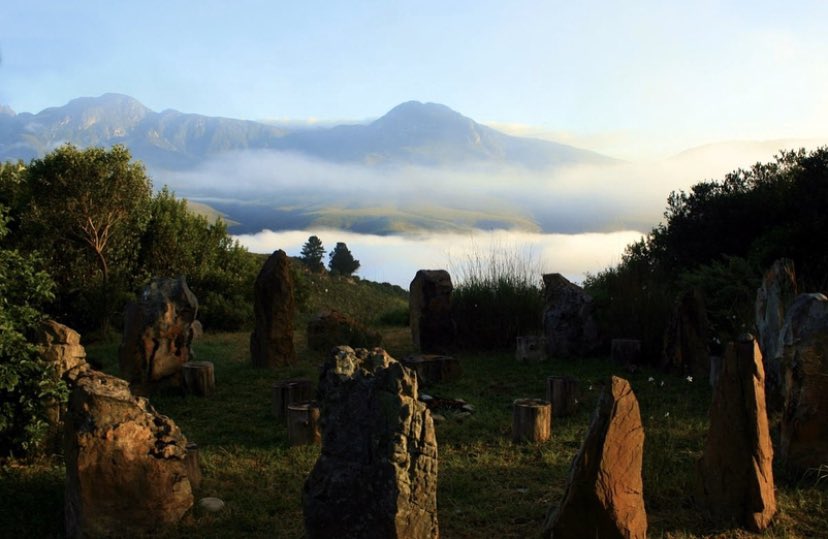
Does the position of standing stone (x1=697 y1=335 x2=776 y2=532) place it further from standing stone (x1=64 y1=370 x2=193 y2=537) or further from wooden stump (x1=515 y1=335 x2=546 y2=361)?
wooden stump (x1=515 y1=335 x2=546 y2=361)

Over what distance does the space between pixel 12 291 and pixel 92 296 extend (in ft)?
29.8

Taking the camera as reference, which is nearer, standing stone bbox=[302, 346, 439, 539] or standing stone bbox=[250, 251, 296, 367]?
standing stone bbox=[302, 346, 439, 539]

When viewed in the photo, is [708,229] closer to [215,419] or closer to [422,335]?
[422,335]

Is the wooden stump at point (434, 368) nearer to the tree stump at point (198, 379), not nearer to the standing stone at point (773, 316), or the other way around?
the tree stump at point (198, 379)

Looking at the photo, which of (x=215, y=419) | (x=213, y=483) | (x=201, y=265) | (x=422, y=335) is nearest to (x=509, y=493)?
(x=213, y=483)

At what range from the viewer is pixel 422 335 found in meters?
13.1

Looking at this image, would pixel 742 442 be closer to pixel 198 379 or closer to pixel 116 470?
pixel 116 470

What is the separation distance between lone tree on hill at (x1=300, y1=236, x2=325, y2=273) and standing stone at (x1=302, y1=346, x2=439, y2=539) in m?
21.9

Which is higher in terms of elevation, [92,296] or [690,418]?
[92,296]

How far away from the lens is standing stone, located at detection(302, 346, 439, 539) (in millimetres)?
4430

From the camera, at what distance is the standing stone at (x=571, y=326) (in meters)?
12.1

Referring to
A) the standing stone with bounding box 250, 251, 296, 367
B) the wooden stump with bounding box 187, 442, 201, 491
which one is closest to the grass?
the wooden stump with bounding box 187, 442, 201, 491

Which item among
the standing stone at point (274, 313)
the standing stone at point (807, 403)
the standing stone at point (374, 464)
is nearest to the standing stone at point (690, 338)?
the standing stone at point (807, 403)

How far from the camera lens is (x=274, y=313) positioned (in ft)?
37.7
